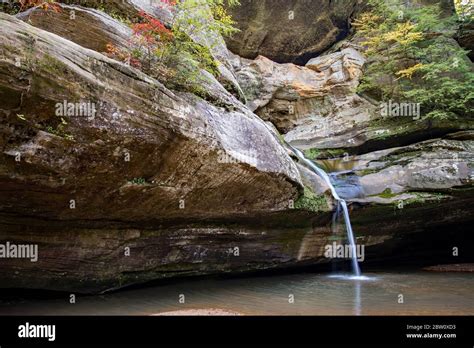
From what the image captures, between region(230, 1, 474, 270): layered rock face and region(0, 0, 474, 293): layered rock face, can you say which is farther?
region(230, 1, 474, 270): layered rock face

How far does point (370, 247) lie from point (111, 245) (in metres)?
9.49

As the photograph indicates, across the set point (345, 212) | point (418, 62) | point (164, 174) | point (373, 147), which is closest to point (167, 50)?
point (164, 174)

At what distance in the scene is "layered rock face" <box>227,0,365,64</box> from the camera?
19.0m

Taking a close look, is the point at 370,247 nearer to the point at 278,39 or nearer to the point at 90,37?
the point at 90,37

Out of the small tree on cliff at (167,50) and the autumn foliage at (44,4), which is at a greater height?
the autumn foliage at (44,4)

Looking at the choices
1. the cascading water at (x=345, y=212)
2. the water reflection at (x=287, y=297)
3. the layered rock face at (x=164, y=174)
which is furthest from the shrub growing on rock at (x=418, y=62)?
the water reflection at (x=287, y=297)

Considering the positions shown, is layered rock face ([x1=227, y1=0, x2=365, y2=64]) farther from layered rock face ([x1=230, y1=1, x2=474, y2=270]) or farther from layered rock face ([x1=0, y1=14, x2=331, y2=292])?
layered rock face ([x1=0, y1=14, x2=331, y2=292])

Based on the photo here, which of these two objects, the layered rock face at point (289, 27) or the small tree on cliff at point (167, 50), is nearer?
the small tree on cliff at point (167, 50)

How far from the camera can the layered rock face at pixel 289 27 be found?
19.0 m

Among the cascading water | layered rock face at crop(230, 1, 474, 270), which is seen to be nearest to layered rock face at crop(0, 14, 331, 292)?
the cascading water

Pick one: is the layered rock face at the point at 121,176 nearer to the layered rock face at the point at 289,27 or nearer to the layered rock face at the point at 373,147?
the layered rock face at the point at 373,147

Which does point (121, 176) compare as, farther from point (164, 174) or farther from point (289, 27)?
point (289, 27)

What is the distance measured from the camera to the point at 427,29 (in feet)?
49.6

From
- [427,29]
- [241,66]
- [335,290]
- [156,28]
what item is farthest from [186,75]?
[427,29]
